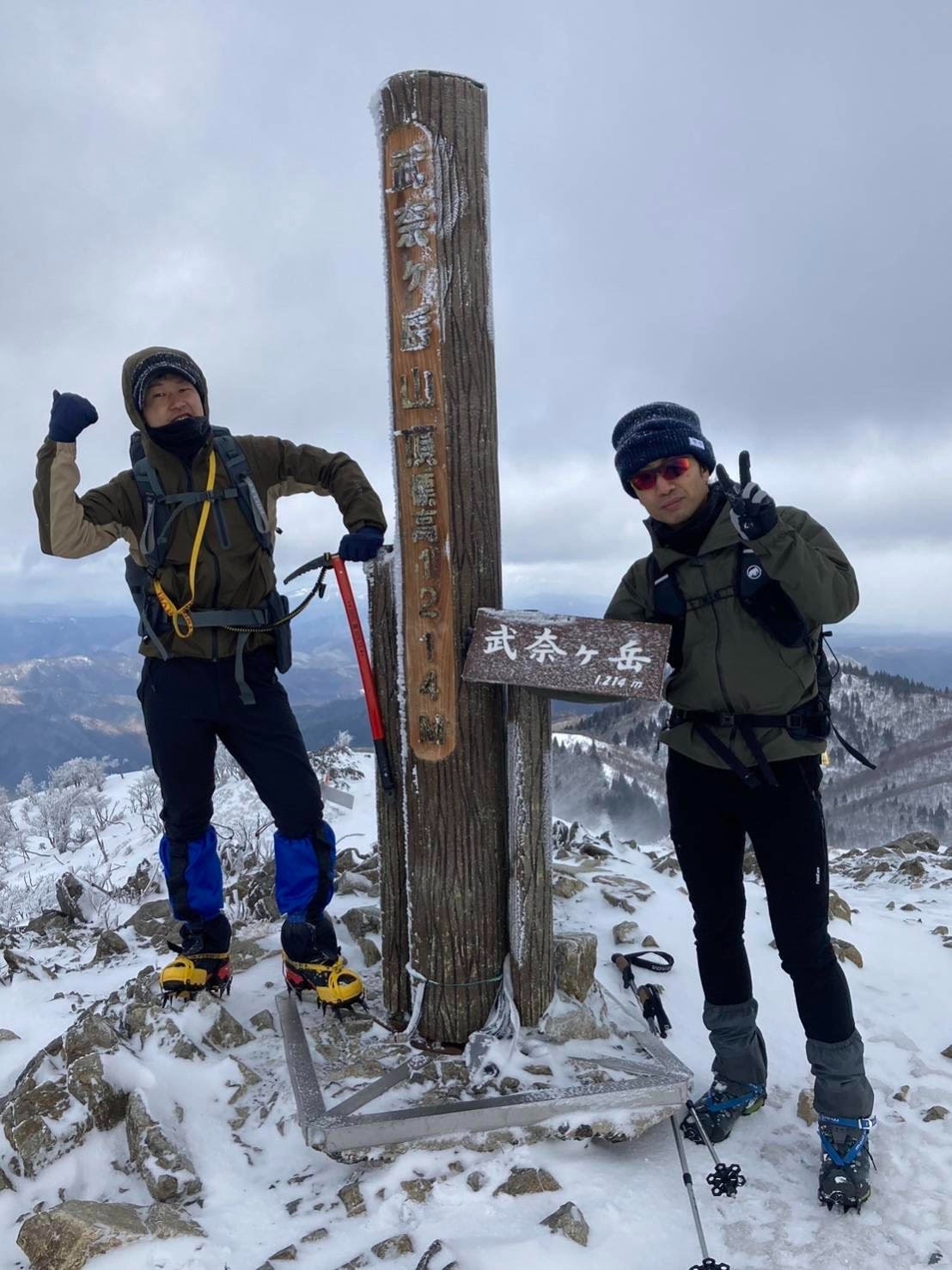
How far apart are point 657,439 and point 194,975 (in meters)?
3.71

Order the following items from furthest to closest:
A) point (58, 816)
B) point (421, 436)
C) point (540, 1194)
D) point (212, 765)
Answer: point (58, 816), point (212, 765), point (421, 436), point (540, 1194)

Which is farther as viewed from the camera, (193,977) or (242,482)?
(193,977)

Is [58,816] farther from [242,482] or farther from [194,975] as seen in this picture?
[242,482]

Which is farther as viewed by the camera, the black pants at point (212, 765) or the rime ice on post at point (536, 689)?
the black pants at point (212, 765)

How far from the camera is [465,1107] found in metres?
3.14

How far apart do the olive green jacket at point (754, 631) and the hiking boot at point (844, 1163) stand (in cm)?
153

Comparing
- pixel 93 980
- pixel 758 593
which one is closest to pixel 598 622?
pixel 758 593

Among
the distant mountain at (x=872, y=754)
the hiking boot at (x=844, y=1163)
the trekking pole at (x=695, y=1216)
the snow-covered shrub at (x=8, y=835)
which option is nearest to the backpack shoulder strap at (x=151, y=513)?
the trekking pole at (x=695, y=1216)

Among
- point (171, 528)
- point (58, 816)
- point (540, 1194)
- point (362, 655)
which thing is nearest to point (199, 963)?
point (362, 655)

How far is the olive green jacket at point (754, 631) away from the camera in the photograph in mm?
2947

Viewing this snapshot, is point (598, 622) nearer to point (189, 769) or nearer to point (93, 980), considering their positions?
point (189, 769)

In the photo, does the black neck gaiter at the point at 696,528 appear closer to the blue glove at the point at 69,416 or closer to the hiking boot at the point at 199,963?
the blue glove at the point at 69,416

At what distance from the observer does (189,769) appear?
159 inches

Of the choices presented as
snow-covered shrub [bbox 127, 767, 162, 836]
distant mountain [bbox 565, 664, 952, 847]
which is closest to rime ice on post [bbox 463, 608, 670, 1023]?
snow-covered shrub [bbox 127, 767, 162, 836]
